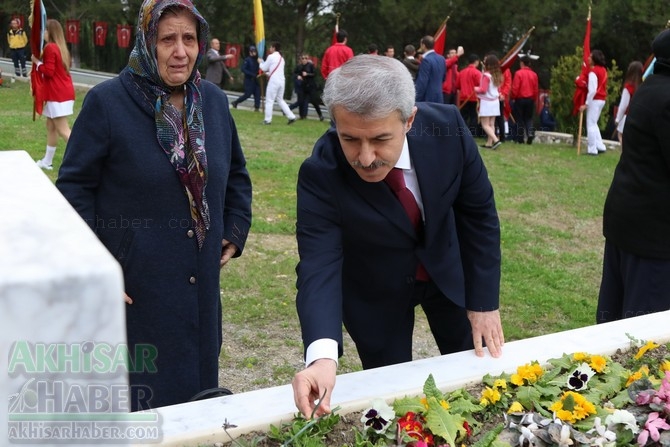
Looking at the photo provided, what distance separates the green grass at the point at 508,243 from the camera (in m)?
5.05

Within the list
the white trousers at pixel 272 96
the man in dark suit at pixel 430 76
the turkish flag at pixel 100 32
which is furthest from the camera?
the turkish flag at pixel 100 32

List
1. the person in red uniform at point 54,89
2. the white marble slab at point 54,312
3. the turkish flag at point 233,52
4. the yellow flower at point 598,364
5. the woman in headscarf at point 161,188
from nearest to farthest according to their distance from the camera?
the white marble slab at point 54,312 → the yellow flower at point 598,364 → the woman in headscarf at point 161,188 → the person in red uniform at point 54,89 → the turkish flag at point 233,52

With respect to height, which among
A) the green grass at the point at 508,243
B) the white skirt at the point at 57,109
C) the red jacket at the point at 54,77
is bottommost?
the green grass at the point at 508,243

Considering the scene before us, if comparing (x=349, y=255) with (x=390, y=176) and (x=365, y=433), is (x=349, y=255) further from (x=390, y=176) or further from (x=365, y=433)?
(x=365, y=433)

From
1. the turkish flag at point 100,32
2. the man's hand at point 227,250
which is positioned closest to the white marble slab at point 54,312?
the man's hand at point 227,250

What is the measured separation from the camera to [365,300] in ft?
8.86

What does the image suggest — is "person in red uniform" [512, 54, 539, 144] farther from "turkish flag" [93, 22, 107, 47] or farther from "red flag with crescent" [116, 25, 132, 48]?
"turkish flag" [93, 22, 107, 47]

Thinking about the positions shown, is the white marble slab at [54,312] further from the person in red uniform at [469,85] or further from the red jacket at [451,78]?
the red jacket at [451,78]

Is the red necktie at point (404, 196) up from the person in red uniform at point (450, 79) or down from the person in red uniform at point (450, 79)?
up

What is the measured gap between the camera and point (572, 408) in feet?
6.84

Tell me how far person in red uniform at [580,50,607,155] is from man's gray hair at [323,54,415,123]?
39.8 feet

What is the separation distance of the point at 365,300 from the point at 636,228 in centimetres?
137

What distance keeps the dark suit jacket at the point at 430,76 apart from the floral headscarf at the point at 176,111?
9223mm

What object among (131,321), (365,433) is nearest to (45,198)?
(365,433)
